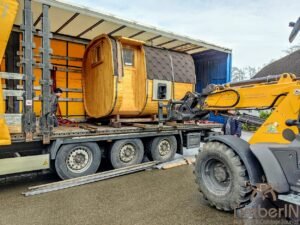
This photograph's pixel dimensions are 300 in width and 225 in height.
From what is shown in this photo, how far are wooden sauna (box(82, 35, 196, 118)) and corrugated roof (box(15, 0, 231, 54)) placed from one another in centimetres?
46

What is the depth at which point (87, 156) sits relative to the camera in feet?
21.6

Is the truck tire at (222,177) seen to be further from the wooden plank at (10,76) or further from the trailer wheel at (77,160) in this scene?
the wooden plank at (10,76)

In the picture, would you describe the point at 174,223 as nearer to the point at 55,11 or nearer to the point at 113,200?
the point at 113,200

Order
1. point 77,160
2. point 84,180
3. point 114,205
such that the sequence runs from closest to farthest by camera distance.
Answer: point 114,205 → point 84,180 → point 77,160

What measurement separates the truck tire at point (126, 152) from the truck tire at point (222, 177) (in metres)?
2.77

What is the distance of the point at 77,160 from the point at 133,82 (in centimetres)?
288

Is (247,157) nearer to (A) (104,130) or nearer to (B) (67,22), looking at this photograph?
(A) (104,130)

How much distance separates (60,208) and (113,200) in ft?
3.01

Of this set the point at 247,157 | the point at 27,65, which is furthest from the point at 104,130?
the point at 247,157

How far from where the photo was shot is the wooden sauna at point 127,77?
7492 millimetres

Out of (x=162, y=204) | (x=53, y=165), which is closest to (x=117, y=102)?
(x=53, y=165)

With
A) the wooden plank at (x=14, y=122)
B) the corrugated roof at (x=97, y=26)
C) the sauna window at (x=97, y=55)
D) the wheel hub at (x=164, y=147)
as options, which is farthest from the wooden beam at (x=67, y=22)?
the wheel hub at (x=164, y=147)

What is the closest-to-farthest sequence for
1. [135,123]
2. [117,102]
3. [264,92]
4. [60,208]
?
[264,92]
[60,208]
[117,102]
[135,123]

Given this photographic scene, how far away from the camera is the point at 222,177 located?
453 cm
